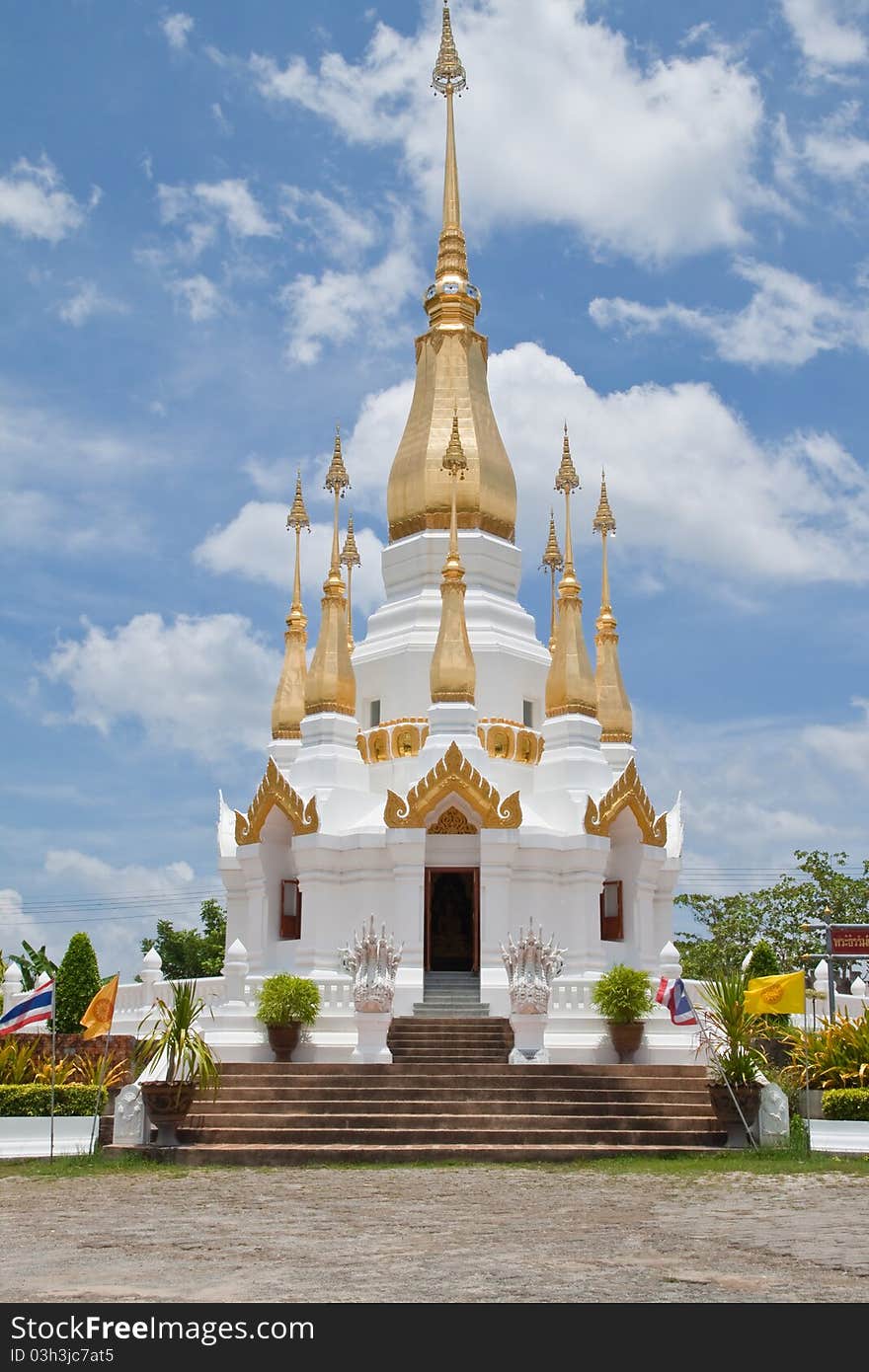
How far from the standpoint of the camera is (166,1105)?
18.7 metres

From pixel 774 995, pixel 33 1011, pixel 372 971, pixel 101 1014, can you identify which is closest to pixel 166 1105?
pixel 33 1011

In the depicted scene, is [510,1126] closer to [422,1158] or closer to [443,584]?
[422,1158]

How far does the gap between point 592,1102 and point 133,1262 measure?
1076cm

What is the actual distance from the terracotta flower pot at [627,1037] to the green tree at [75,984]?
1141 cm

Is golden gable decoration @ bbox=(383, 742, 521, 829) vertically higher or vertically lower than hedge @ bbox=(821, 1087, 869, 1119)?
higher

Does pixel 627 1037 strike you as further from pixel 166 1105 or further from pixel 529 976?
pixel 166 1105

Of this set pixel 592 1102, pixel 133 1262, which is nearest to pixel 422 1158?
pixel 592 1102

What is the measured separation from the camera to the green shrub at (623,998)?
936 inches

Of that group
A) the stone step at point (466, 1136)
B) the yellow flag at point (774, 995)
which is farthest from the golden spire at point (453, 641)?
the stone step at point (466, 1136)

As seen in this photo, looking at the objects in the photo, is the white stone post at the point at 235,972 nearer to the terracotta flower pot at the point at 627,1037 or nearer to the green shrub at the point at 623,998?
the green shrub at the point at 623,998

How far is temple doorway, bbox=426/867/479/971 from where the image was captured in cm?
2762

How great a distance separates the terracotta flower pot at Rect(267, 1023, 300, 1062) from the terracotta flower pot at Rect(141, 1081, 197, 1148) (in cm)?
517

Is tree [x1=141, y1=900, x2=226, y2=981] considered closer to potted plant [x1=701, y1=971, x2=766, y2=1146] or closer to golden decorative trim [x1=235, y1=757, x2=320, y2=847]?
golden decorative trim [x1=235, y1=757, x2=320, y2=847]

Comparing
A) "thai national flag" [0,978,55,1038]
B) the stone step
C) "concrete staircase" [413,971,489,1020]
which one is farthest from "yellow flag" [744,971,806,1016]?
"thai national flag" [0,978,55,1038]
